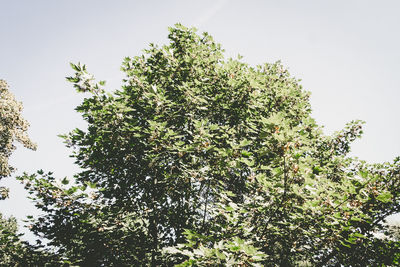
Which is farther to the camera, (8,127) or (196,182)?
(8,127)

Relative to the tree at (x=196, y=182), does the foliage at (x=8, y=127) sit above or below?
above

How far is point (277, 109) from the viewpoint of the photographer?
25.5 feet

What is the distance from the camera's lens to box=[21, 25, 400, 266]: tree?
3.62 meters

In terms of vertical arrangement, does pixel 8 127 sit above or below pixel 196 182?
above

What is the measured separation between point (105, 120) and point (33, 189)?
2.16 meters

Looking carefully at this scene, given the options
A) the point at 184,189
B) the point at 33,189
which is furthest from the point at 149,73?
the point at 33,189

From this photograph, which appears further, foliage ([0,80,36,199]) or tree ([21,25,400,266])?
foliage ([0,80,36,199])

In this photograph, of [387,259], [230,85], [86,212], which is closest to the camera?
[86,212]

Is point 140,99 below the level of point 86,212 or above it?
above

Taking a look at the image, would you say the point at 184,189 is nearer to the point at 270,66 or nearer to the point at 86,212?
the point at 86,212

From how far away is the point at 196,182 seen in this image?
604cm

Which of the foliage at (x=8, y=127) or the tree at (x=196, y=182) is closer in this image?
the tree at (x=196, y=182)

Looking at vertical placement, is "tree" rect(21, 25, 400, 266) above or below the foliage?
below

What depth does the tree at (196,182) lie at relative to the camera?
11.9 ft
